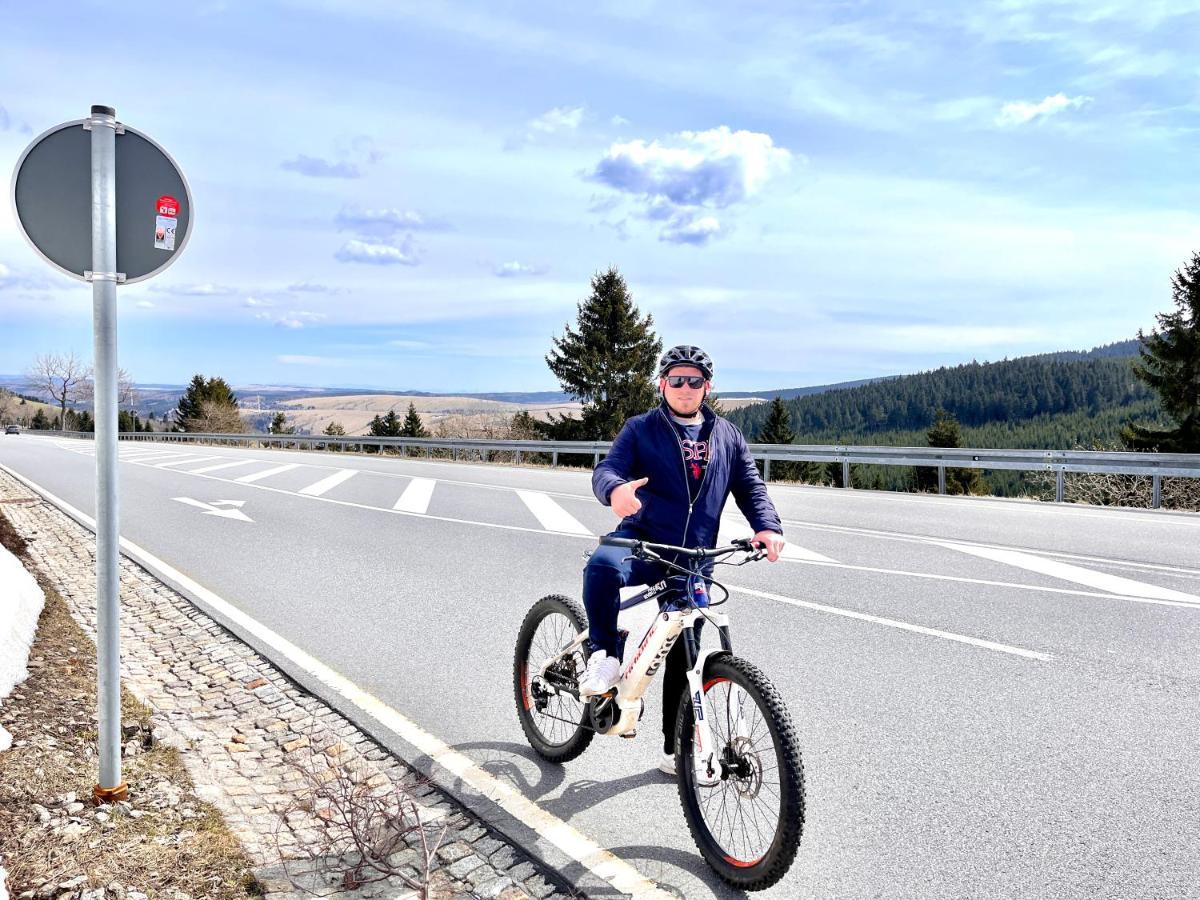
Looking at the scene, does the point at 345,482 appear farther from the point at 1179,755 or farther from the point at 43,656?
the point at 1179,755

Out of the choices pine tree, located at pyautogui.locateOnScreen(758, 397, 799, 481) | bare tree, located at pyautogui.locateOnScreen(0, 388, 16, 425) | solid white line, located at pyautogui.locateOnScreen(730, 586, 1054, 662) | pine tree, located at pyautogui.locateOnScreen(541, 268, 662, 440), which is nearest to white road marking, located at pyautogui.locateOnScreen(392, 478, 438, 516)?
solid white line, located at pyautogui.locateOnScreen(730, 586, 1054, 662)

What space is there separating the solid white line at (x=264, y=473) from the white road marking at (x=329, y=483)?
Answer: 4.81 ft

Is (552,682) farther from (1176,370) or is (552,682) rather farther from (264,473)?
(1176,370)

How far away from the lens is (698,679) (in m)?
2.99

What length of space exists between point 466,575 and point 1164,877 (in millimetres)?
5868

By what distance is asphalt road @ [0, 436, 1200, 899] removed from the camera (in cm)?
303

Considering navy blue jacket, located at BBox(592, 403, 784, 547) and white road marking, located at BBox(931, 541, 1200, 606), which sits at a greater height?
navy blue jacket, located at BBox(592, 403, 784, 547)

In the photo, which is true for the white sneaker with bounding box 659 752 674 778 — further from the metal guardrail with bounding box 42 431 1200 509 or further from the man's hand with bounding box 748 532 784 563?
the metal guardrail with bounding box 42 431 1200 509

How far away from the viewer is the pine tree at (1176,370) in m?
38.8

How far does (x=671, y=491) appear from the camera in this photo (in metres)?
3.23

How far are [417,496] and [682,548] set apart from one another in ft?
39.8

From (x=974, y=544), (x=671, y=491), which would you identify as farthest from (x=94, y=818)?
(x=974, y=544)

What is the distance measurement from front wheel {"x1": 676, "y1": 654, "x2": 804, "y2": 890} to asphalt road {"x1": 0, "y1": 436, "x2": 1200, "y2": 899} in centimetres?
13

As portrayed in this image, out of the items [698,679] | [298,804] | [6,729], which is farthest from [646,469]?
[6,729]
